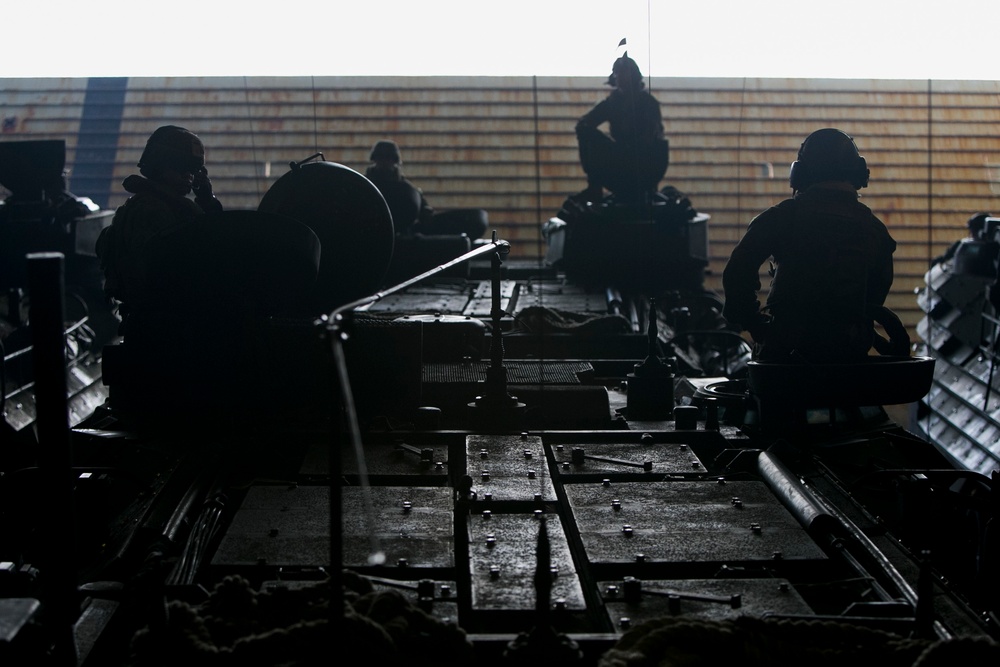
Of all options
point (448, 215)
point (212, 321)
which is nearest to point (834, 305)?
point (212, 321)

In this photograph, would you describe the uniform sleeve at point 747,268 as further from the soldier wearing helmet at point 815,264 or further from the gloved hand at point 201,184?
the gloved hand at point 201,184

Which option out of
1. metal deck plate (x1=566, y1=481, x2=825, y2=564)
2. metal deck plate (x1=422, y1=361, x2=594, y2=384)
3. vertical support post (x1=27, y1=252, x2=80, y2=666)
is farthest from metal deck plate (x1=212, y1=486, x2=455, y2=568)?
metal deck plate (x1=422, y1=361, x2=594, y2=384)

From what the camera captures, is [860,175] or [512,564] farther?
[860,175]

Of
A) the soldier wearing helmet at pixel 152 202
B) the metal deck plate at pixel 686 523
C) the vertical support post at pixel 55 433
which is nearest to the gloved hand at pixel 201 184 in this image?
the soldier wearing helmet at pixel 152 202

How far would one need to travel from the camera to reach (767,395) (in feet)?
15.6

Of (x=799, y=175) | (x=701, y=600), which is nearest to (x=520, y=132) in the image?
(x=799, y=175)

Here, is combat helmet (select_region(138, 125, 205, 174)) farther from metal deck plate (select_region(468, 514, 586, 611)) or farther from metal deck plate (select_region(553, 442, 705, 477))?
metal deck plate (select_region(468, 514, 586, 611))

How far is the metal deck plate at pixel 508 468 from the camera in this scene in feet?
12.7

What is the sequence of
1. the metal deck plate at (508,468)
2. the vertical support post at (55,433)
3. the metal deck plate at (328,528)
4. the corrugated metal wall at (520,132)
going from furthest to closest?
1. the corrugated metal wall at (520,132)
2. the metal deck plate at (508,468)
3. the metal deck plate at (328,528)
4. the vertical support post at (55,433)

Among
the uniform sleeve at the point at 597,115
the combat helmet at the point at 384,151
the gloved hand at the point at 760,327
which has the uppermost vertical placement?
the uniform sleeve at the point at 597,115

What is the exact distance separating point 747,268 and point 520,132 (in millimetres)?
11421

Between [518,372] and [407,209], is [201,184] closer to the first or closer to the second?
[518,372]

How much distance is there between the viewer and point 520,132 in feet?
53.5

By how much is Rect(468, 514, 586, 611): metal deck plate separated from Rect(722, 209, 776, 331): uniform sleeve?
1902mm
